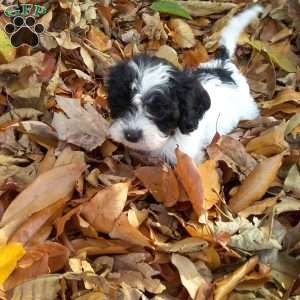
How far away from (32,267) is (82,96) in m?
1.40

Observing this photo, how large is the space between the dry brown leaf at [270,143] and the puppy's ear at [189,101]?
0.40m

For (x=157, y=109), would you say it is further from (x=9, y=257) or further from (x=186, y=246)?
(x=9, y=257)

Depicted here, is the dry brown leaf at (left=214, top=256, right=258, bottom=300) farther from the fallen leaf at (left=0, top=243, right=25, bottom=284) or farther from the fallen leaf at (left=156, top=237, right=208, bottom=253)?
the fallen leaf at (left=0, top=243, right=25, bottom=284)

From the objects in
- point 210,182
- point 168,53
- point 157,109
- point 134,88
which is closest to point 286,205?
point 210,182

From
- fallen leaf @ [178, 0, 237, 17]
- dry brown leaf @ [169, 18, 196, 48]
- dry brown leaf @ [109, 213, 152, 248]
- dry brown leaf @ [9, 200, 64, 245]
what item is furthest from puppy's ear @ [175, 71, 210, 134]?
fallen leaf @ [178, 0, 237, 17]

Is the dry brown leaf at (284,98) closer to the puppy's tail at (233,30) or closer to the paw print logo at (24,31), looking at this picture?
the puppy's tail at (233,30)

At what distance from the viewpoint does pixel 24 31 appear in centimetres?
430

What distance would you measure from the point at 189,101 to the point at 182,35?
53.0 inches

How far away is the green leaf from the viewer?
15.4ft

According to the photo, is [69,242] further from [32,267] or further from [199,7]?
[199,7]

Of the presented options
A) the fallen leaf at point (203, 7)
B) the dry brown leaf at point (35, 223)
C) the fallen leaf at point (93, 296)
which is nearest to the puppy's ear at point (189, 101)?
the dry brown leaf at point (35, 223)

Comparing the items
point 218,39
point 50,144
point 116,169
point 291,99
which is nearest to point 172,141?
point 116,169

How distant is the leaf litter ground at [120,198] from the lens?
2.97 meters

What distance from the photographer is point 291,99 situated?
4.08 m
